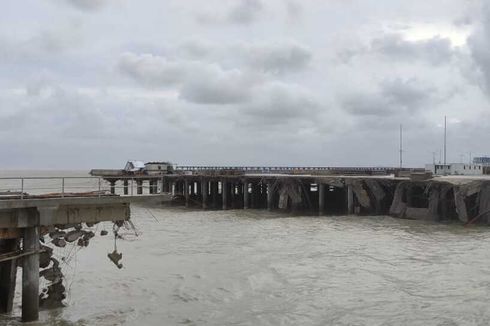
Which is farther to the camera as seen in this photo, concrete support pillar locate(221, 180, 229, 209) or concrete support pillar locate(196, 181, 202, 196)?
concrete support pillar locate(196, 181, 202, 196)

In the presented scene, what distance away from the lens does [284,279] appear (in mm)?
19391

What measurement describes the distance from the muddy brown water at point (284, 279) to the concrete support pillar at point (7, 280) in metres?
0.42

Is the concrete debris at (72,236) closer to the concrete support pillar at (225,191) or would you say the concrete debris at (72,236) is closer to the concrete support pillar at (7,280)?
the concrete support pillar at (7,280)

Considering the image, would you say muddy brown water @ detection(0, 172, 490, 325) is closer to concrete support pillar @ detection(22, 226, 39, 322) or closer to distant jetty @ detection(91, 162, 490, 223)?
concrete support pillar @ detection(22, 226, 39, 322)

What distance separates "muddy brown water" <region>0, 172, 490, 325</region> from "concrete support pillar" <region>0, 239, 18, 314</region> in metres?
0.42

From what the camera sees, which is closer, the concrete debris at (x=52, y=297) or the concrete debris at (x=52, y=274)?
the concrete debris at (x=52, y=274)

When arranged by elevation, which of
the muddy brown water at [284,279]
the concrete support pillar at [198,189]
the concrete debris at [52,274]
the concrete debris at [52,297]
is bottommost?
the muddy brown water at [284,279]

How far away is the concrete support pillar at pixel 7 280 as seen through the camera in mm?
13906

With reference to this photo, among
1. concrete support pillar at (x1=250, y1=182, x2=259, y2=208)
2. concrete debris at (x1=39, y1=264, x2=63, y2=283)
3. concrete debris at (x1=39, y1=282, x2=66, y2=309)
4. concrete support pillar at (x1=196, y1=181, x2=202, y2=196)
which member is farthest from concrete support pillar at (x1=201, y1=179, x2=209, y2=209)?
concrete debris at (x1=39, y1=264, x2=63, y2=283)

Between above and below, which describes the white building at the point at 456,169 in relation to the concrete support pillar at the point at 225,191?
above

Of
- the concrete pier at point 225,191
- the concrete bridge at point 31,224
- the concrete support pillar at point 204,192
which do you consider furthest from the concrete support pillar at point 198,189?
the concrete bridge at point 31,224

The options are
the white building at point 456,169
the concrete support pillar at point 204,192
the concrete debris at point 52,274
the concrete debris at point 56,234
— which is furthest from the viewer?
the white building at point 456,169

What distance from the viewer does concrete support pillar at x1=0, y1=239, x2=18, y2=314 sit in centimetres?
1391

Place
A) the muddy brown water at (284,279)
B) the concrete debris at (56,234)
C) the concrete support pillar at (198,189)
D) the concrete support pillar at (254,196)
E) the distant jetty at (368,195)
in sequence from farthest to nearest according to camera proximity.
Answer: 1. the concrete support pillar at (198,189)
2. the concrete support pillar at (254,196)
3. the distant jetty at (368,195)
4. the muddy brown water at (284,279)
5. the concrete debris at (56,234)
